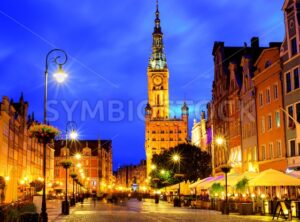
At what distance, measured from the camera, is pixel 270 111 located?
1943 inches

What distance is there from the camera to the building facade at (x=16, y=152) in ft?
221

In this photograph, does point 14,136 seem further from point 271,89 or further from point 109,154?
point 109,154

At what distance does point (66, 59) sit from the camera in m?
28.0

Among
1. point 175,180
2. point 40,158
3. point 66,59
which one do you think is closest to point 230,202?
point 66,59

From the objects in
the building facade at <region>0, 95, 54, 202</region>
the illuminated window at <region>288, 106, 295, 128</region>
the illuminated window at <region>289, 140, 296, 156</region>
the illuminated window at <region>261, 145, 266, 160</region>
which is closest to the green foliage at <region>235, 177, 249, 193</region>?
the illuminated window at <region>289, 140, 296, 156</region>

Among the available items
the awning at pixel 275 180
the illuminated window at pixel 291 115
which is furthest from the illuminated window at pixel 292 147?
the awning at pixel 275 180

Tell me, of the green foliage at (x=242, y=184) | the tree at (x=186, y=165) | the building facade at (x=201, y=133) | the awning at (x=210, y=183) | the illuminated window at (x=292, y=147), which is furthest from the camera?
the building facade at (x=201, y=133)

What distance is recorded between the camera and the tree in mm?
89812

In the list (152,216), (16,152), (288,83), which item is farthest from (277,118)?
(16,152)

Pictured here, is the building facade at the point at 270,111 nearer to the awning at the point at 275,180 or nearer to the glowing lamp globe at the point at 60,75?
the awning at the point at 275,180

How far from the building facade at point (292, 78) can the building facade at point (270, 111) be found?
3.62ft

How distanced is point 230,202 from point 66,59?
21275mm

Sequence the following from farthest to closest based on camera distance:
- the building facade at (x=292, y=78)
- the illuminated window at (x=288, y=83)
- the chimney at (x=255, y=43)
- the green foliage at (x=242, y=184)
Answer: the chimney at (x=255, y=43) → the illuminated window at (x=288, y=83) → the building facade at (x=292, y=78) → the green foliage at (x=242, y=184)

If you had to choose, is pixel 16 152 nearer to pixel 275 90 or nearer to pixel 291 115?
pixel 275 90
